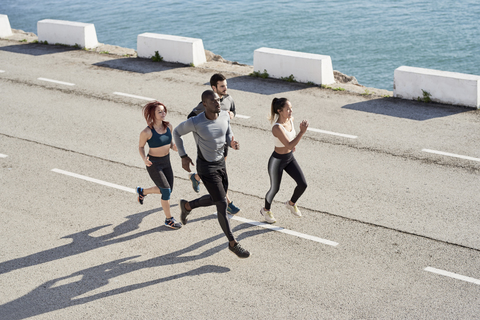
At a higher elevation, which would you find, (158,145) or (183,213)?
(158,145)

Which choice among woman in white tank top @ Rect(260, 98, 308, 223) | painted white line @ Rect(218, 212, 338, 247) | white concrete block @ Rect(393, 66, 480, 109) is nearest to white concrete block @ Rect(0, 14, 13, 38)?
white concrete block @ Rect(393, 66, 480, 109)

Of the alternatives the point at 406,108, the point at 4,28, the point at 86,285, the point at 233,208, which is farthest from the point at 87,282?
the point at 4,28

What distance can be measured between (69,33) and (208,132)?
47.1 feet

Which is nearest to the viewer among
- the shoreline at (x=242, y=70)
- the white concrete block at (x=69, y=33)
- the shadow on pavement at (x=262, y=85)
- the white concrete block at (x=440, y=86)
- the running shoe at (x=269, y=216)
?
the running shoe at (x=269, y=216)

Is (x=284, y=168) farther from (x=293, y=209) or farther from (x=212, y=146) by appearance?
(x=212, y=146)

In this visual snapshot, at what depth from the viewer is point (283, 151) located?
754cm

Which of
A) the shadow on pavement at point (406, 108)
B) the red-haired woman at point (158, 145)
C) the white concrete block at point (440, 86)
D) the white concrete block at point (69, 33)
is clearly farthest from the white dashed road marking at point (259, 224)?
the white concrete block at point (69, 33)

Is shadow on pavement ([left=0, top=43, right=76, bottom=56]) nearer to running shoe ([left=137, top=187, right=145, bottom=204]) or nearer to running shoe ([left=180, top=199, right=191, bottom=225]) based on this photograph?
running shoe ([left=137, top=187, right=145, bottom=204])

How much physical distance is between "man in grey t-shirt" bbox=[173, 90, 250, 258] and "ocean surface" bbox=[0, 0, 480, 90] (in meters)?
20.1

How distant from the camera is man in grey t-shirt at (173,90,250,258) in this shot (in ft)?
22.2

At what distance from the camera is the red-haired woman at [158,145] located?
24.2 ft

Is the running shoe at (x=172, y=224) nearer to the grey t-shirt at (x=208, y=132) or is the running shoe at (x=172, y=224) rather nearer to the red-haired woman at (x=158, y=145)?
the red-haired woman at (x=158, y=145)

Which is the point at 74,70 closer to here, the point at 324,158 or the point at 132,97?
the point at 132,97

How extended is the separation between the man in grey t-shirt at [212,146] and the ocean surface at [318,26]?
20061mm
